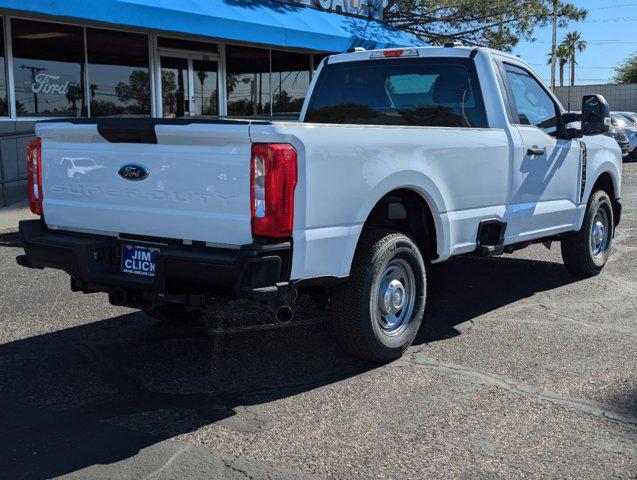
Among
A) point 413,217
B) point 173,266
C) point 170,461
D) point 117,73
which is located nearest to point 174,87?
point 117,73

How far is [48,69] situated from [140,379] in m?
10.5

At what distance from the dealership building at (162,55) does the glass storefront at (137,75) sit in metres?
0.02

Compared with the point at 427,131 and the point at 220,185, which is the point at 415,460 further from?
the point at 427,131

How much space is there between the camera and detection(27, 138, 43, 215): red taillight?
4.78 meters

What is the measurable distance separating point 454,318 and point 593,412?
2.03m

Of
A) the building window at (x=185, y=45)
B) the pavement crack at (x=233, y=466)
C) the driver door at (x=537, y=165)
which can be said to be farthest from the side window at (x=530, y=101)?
the building window at (x=185, y=45)

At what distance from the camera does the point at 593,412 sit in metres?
4.04

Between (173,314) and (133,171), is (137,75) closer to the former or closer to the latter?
(173,314)

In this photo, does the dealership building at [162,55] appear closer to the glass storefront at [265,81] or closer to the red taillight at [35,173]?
the glass storefront at [265,81]

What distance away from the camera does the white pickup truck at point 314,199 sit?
154 inches

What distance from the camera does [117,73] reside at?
48.6ft

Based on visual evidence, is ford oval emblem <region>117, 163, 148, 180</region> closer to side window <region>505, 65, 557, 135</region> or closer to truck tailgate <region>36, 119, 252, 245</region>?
truck tailgate <region>36, 119, 252, 245</region>

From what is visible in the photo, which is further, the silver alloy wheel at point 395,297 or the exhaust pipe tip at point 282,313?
the silver alloy wheel at point 395,297

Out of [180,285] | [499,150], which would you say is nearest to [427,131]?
[499,150]
